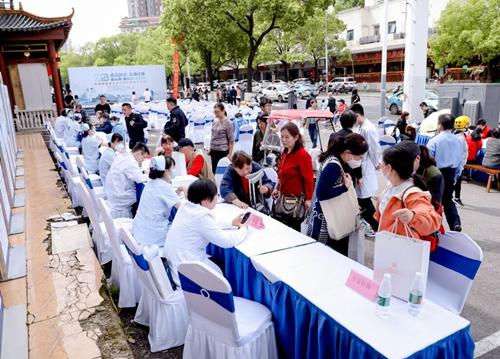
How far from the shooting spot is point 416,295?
210cm

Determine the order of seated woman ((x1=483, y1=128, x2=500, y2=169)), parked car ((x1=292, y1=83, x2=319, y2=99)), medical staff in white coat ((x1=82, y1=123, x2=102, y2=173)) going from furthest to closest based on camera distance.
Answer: parked car ((x1=292, y1=83, x2=319, y2=99))
medical staff in white coat ((x1=82, y1=123, x2=102, y2=173))
seated woman ((x1=483, y1=128, x2=500, y2=169))

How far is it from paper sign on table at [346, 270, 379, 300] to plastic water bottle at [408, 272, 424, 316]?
210mm

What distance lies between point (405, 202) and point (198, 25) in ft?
58.7

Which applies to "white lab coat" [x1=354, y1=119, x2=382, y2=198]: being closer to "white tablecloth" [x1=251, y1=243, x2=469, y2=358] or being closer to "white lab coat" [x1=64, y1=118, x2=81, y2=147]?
"white tablecloth" [x1=251, y1=243, x2=469, y2=358]

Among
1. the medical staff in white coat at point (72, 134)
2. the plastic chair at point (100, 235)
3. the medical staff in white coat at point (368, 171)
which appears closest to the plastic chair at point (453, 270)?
the medical staff in white coat at point (368, 171)

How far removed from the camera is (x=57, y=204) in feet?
21.2

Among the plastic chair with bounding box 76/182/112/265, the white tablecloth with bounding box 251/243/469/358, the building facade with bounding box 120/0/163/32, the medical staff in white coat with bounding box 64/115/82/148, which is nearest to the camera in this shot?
the white tablecloth with bounding box 251/243/469/358

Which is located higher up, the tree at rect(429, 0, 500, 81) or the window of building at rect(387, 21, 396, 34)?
the window of building at rect(387, 21, 396, 34)

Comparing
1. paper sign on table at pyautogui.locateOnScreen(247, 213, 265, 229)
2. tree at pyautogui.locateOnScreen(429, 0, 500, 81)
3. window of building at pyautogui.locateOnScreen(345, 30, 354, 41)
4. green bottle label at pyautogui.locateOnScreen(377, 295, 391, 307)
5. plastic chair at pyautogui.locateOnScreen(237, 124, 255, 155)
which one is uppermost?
window of building at pyautogui.locateOnScreen(345, 30, 354, 41)

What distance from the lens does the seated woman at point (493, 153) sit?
7.01m

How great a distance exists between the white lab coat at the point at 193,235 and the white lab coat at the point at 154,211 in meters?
0.65

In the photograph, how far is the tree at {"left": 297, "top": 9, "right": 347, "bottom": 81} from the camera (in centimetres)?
3572

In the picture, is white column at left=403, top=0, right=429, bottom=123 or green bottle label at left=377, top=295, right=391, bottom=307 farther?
white column at left=403, top=0, right=429, bottom=123

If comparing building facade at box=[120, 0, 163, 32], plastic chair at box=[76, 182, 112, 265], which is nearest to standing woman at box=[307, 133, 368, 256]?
plastic chair at box=[76, 182, 112, 265]
